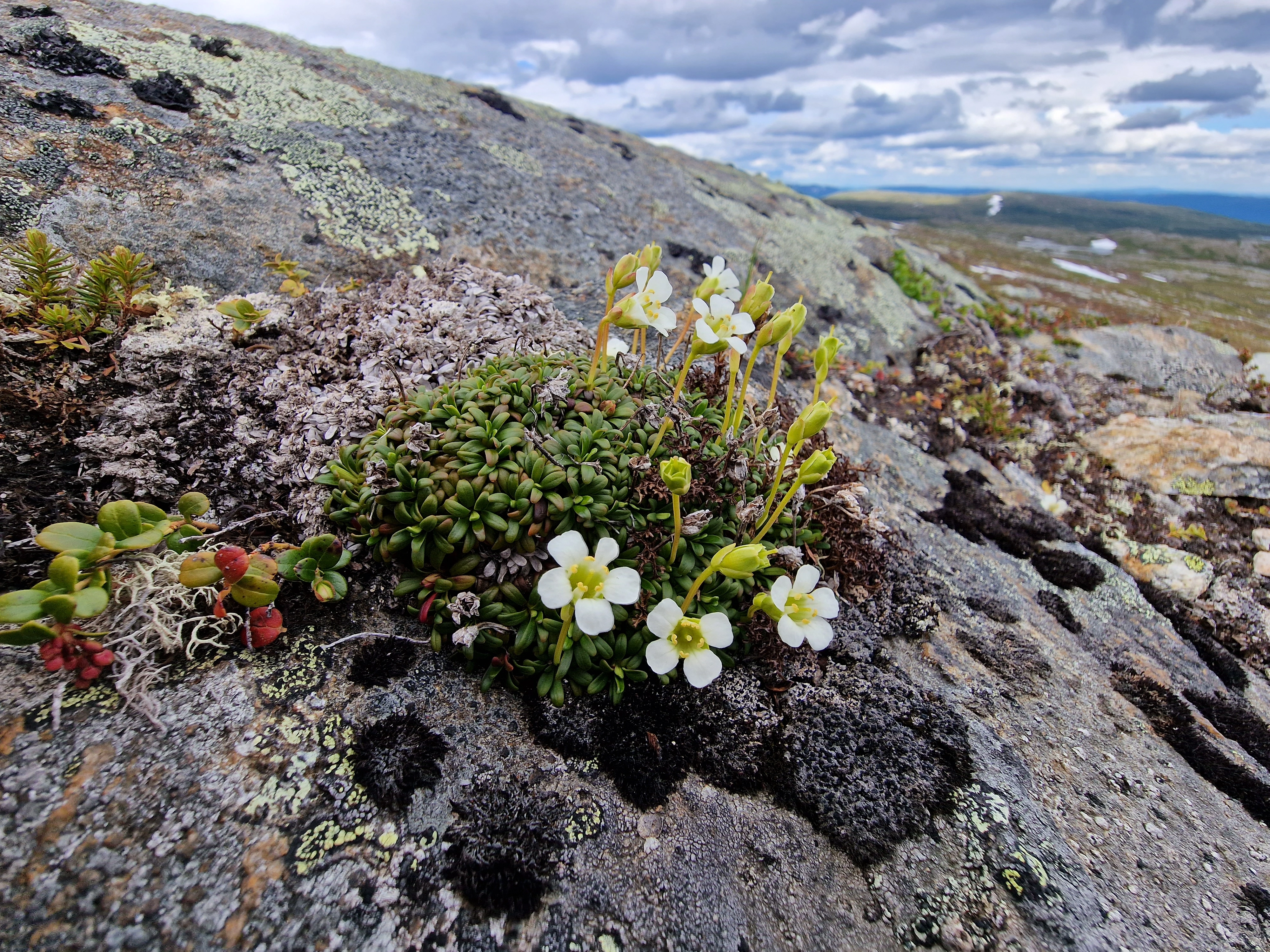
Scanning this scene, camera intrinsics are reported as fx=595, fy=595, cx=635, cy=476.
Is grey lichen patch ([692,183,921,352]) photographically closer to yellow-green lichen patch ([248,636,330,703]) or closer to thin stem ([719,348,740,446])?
Answer: thin stem ([719,348,740,446])

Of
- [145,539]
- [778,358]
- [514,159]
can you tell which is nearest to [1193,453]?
[778,358]

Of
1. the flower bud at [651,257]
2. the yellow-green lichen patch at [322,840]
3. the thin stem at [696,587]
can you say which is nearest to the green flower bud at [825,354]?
the flower bud at [651,257]

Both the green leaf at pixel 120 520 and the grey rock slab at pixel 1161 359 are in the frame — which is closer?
the green leaf at pixel 120 520

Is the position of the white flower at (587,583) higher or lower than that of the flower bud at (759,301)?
lower

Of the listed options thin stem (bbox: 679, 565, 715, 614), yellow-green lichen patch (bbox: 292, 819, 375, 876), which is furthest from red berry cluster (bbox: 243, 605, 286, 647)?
thin stem (bbox: 679, 565, 715, 614)

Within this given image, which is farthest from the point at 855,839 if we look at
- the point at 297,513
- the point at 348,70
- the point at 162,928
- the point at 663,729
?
the point at 348,70

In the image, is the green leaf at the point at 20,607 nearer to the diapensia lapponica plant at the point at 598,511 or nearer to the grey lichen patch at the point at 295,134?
the diapensia lapponica plant at the point at 598,511

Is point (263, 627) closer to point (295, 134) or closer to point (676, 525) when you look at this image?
point (676, 525)
